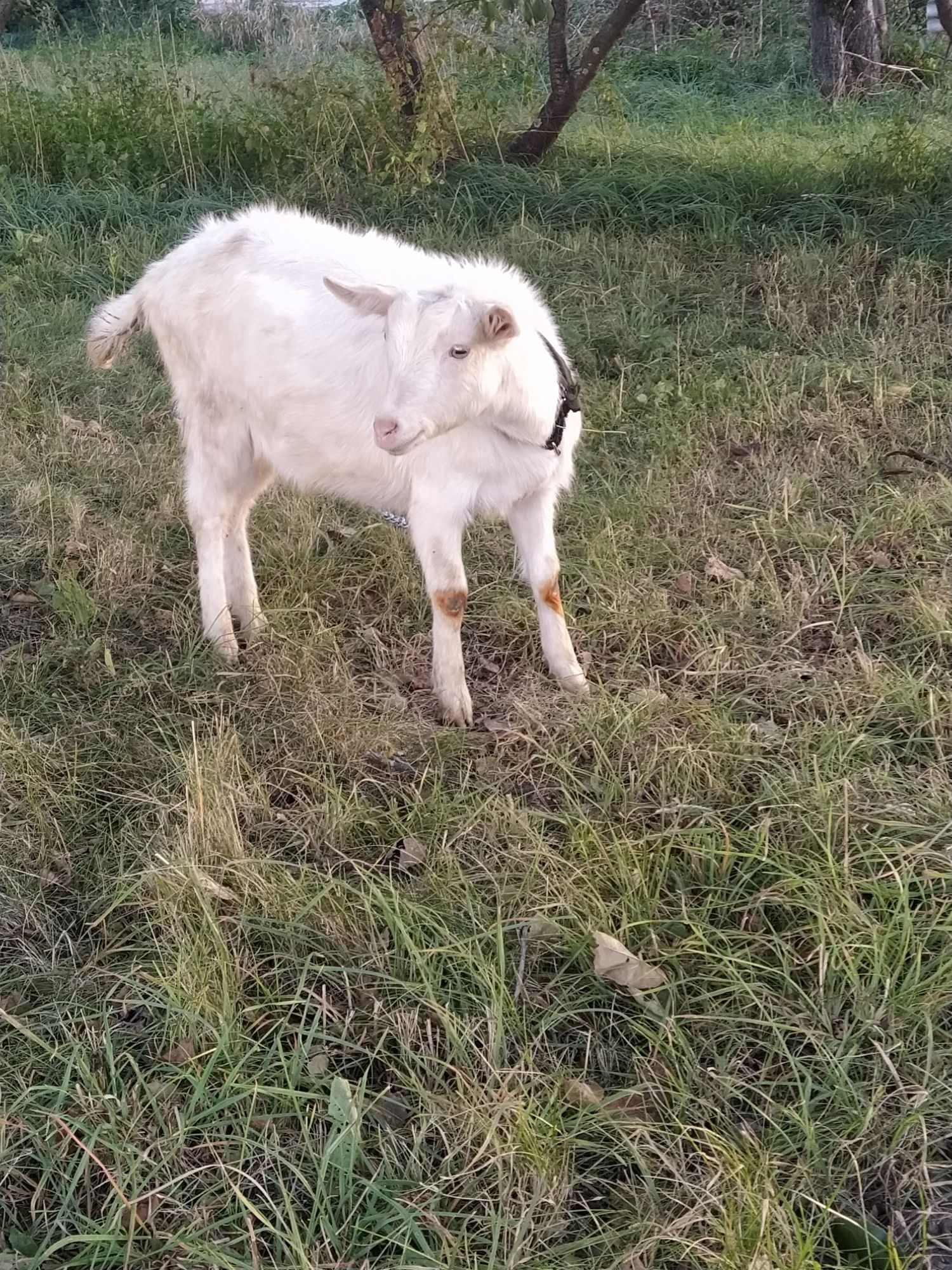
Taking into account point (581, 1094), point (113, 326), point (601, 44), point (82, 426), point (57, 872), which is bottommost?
point (82, 426)

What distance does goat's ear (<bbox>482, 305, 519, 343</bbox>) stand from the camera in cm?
282

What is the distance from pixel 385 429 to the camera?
2.78 meters

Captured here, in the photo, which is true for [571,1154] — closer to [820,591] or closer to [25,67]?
[820,591]

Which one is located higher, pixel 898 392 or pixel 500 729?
pixel 898 392

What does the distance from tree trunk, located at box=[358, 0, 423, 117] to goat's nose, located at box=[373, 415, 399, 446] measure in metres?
4.73

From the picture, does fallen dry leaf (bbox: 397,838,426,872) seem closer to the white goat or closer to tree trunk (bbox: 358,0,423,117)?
the white goat

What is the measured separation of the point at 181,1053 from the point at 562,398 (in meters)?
2.08

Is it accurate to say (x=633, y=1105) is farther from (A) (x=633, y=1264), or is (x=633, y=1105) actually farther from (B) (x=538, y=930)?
(B) (x=538, y=930)

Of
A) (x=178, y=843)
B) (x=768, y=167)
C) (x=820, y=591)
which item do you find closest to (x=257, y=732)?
(x=178, y=843)

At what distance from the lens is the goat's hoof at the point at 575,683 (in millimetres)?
3295

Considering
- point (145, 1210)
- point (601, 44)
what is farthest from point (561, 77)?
point (145, 1210)

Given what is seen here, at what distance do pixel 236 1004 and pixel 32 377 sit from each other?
4090 millimetres

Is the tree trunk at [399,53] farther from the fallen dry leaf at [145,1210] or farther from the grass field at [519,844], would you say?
the fallen dry leaf at [145,1210]

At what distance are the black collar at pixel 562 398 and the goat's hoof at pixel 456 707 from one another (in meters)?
0.78
